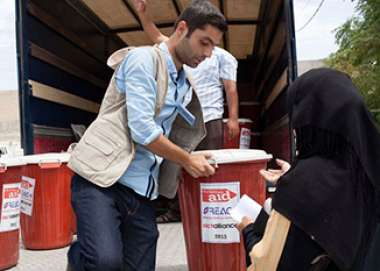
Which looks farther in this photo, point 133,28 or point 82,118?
point 133,28

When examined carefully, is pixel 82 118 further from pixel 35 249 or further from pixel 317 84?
pixel 317 84

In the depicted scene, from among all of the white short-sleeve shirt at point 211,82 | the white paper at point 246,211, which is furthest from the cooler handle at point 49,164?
the white paper at point 246,211

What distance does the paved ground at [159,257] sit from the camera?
3.54 metres

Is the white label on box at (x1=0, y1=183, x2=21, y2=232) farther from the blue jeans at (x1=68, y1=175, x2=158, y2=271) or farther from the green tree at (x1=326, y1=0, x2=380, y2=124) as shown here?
the green tree at (x1=326, y1=0, x2=380, y2=124)

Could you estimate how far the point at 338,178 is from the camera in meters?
1.62

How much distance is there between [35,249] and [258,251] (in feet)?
9.17

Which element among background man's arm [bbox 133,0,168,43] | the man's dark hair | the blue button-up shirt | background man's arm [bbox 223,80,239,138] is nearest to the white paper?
the blue button-up shirt

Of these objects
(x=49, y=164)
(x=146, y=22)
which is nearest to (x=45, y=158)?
(x=49, y=164)

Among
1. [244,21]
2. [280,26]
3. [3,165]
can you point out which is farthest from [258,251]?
[244,21]

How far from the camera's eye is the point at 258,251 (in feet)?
5.79

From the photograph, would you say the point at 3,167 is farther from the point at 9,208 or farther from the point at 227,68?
the point at 227,68

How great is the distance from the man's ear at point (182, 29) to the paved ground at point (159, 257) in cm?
164

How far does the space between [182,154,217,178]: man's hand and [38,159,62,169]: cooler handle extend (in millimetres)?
1662

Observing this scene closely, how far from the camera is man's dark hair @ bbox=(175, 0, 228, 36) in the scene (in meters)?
2.37
